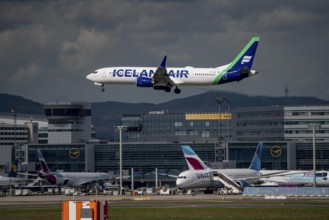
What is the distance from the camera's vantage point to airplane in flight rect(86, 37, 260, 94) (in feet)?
443

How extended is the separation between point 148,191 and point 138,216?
9986cm

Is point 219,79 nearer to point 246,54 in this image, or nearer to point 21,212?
point 246,54

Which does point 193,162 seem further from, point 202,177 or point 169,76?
point 169,76

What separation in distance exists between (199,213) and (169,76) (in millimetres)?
47178

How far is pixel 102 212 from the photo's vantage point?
47719mm

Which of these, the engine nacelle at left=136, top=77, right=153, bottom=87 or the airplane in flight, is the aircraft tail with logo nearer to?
the airplane in flight

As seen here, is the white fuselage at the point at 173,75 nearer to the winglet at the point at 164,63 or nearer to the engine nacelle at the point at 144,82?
the winglet at the point at 164,63

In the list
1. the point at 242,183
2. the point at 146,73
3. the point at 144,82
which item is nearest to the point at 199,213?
the point at 144,82

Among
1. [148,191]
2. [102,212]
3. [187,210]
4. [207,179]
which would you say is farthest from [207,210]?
[148,191]

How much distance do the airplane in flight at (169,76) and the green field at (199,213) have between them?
3424 centimetres

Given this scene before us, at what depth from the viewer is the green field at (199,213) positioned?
88250mm

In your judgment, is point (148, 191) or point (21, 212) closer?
point (21, 212)

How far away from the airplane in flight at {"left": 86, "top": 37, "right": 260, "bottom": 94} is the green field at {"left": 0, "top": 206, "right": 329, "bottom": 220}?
112 feet

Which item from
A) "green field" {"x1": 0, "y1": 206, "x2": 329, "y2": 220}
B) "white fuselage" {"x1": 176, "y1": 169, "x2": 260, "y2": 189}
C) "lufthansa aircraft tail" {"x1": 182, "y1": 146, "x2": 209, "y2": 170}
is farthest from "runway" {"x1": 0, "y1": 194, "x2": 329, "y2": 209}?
"lufthansa aircraft tail" {"x1": 182, "y1": 146, "x2": 209, "y2": 170}
